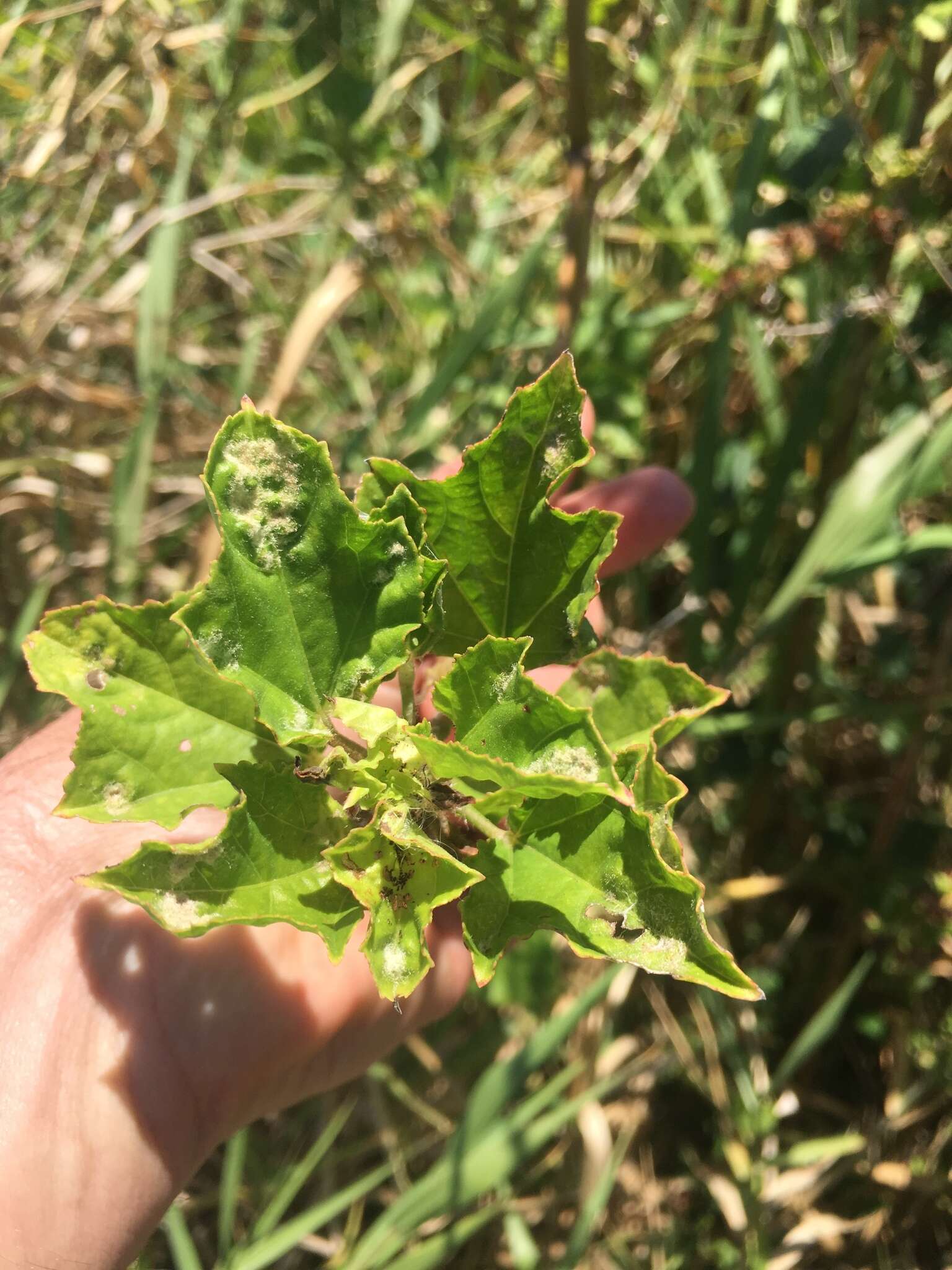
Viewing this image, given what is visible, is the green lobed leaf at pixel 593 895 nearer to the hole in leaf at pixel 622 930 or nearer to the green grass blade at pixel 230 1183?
the hole in leaf at pixel 622 930

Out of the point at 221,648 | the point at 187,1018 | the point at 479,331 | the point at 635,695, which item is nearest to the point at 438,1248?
the point at 187,1018

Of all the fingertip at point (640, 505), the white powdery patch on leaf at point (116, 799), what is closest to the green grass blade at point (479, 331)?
the fingertip at point (640, 505)

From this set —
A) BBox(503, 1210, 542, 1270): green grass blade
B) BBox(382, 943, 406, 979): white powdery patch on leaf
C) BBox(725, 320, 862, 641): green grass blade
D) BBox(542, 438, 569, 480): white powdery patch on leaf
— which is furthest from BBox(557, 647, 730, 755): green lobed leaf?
BBox(503, 1210, 542, 1270): green grass blade

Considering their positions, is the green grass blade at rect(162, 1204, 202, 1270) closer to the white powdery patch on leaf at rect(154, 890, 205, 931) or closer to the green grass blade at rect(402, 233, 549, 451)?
the white powdery patch on leaf at rect(154, 890, 205, 931)

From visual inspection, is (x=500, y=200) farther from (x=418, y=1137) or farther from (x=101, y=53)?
(x=418, y=1137)

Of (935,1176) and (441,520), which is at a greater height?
(441,520)

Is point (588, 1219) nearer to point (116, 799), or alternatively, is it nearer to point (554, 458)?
point (116, 799)

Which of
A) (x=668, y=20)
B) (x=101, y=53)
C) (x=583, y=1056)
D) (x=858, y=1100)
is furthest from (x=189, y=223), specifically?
(x=858, y=1100)
